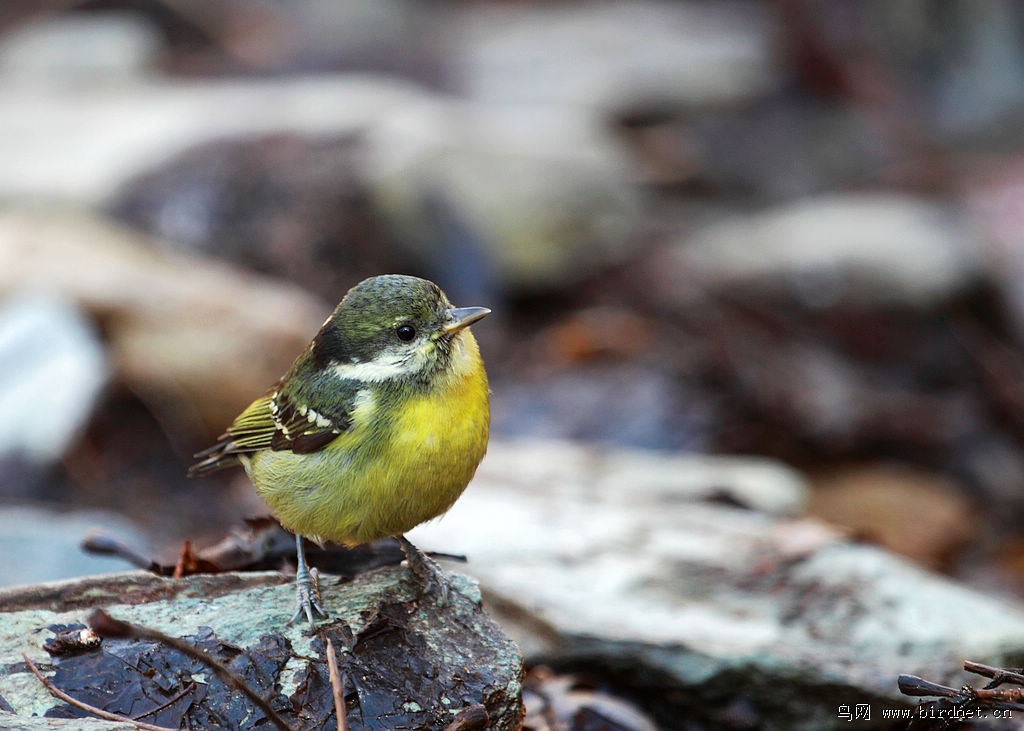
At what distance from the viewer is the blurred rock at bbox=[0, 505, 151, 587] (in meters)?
5.52

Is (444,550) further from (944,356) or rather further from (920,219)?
(920,219)

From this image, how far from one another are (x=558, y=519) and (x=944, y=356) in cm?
554

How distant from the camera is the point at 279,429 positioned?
453 centimetres

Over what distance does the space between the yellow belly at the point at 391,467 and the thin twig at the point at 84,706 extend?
91 cm

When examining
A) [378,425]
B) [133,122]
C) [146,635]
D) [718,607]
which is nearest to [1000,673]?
[718,607]

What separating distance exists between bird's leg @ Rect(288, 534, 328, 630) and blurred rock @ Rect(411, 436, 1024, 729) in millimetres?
1027

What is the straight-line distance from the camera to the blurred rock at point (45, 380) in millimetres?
7918

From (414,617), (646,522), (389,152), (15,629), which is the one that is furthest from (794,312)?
(15,629)

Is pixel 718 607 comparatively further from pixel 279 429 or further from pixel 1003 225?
pixel 1003 225

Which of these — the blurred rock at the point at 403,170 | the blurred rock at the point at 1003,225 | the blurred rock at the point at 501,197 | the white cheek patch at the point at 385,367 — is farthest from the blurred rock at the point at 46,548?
the blurred rock at the point at 1003,225

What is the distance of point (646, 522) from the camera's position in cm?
623

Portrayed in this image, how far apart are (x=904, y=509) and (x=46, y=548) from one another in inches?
229

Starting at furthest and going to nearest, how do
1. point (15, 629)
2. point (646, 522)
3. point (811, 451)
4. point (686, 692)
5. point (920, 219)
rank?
point (920, 219)
point (811, 451)
point (646, 522)
point (686, 692)
point (15, 629)

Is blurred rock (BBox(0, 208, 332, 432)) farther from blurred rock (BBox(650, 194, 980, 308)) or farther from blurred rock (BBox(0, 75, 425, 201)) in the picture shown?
blurred rock (BBox(650, 194, 980, 308))
